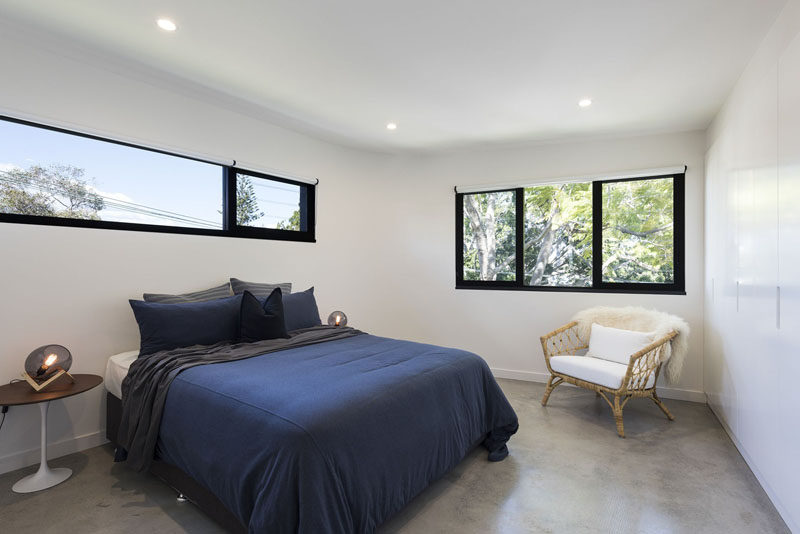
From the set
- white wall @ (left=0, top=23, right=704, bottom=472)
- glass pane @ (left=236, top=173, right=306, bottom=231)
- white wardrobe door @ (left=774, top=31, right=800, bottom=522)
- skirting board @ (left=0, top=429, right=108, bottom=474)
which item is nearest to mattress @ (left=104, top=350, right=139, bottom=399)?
white wall @ (left=0, top=23, right=704, bottom=472)

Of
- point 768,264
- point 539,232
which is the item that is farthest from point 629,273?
point 768,264

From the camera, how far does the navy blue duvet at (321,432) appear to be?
1.54m

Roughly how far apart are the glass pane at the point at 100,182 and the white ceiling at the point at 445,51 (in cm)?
65

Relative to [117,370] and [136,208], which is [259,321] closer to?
[117,370]

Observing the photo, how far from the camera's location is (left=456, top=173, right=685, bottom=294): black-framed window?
3975 mm

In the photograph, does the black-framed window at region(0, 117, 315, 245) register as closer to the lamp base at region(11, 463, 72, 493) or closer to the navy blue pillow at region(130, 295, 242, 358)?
the navy blue pillow at region(130, 295, 242, 358)

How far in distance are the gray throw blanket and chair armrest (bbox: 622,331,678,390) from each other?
256cm

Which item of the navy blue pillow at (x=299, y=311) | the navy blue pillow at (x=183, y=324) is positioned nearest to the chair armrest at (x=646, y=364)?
the navy blue pillow at (x=299, y=311)

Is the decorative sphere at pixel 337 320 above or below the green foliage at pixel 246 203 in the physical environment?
below

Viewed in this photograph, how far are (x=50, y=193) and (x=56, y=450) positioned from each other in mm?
1635

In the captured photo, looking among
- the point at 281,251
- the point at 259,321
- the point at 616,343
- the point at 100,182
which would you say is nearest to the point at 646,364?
the point at 616,343

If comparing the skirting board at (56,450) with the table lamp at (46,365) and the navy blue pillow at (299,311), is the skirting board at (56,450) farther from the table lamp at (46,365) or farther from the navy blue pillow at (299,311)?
the navy blue pillow at (299,311)

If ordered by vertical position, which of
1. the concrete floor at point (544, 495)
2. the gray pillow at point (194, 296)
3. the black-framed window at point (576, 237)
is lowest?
the concrete floor at point (544, 495)

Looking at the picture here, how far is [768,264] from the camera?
2.16 metres
